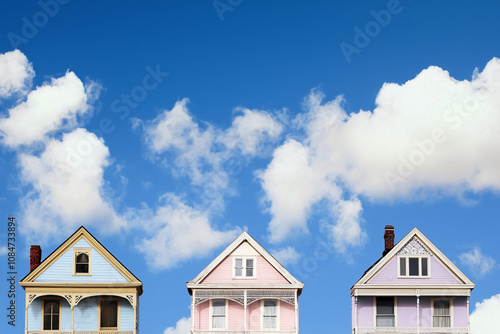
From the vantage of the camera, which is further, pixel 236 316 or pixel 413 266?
Answer: pixel 413 266

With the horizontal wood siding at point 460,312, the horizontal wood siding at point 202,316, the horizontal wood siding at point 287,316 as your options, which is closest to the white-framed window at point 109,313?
the horizontal wood siding at point 202,316

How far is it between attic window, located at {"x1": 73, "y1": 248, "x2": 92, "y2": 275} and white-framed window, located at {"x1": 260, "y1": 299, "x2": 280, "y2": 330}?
11.0 metres

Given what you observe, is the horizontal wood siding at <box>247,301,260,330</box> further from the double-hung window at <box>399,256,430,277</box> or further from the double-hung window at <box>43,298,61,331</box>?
the double-hung window at <box>43,298,61,331</box>

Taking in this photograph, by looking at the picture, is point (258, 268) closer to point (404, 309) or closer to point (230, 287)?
point (230, 287)

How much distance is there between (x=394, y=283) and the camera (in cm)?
5750

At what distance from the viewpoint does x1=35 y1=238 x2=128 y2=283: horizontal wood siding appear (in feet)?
186

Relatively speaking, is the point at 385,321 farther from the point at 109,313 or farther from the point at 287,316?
the point at 109,313

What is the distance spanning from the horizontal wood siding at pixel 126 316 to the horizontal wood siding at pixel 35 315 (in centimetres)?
496

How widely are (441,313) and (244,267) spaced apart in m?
12.6

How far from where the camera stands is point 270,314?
2272 inches

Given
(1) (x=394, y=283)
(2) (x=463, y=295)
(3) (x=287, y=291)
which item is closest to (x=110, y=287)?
(3) (x=287, y=291)

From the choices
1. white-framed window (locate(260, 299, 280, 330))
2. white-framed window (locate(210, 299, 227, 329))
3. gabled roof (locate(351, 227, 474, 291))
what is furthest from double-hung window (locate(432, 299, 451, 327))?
white-framed window (locate(210, 299, 227, 329))

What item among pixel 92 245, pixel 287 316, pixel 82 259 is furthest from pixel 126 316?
pixel 287 316

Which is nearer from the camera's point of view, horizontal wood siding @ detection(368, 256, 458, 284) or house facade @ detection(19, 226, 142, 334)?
house facade @ detection(19, 226, 142, 334)
